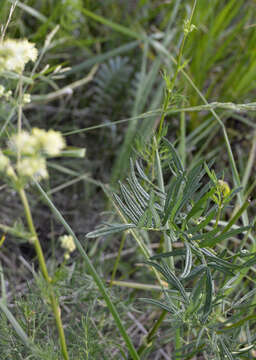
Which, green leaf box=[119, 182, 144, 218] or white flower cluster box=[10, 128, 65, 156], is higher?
white flower cluster box=[10, 128, 65, 156]

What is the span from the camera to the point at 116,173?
4.69 feet

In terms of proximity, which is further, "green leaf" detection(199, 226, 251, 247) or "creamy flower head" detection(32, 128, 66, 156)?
"green leaf" detection(199, 226, 251, 247)

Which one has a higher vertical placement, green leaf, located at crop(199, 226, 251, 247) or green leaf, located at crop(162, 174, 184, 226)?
green leaf, located at crop(162, 174, 184, 226)

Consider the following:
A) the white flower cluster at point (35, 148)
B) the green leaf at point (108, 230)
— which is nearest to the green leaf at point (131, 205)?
the green leaf at point (108, 230)

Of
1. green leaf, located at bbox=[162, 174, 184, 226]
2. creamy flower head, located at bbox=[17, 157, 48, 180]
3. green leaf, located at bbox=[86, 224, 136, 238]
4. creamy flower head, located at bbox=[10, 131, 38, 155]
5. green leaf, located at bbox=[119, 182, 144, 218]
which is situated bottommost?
green leaf, located at bbox=[86, 224, 136, 238]

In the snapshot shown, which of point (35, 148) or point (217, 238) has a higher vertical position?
point (35, 148)

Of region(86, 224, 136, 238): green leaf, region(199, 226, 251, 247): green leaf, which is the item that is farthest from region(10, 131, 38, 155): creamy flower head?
region(199, 226, 251, 247): green leaf

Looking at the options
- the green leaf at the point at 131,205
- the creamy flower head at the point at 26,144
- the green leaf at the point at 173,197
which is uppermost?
the creamy flower head at the point at 26,144

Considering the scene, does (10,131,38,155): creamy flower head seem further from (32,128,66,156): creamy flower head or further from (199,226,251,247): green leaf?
(199,226,251,247): green leaf

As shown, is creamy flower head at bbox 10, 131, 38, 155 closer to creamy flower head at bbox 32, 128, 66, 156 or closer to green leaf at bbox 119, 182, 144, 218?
creamy flower head at bbox 32, 128, 66, 156

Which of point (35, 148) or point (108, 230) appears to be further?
point (108, 230)

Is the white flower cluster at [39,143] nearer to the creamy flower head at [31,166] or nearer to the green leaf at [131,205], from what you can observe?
the creamy flower head at [31,166]

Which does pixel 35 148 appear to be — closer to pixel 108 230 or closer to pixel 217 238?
pixel 108 230

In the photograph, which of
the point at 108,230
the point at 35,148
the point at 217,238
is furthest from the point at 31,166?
the point at 217,238
